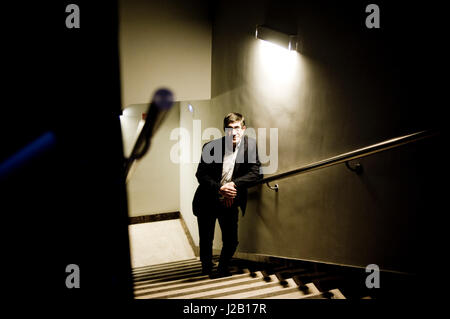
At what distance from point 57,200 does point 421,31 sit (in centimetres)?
186

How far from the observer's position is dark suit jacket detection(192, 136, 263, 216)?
3.37 m

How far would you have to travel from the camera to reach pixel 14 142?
1.04 m

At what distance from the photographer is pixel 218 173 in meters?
3.50

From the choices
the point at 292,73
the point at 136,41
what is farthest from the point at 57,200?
the point at 136,41

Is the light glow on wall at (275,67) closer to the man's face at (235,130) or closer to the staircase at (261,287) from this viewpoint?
the man's face at (235,130)

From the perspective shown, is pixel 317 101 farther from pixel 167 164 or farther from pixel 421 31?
pixel 167 164

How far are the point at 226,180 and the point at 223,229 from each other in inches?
20.4

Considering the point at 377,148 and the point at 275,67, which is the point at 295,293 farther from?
the point at 275,67

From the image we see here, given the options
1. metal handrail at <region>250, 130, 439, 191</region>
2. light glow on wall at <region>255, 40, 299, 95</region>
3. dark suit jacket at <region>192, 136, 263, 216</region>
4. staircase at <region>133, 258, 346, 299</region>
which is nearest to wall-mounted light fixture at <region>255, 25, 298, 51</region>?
light glow on wall at <region>255, 40, 299, 95</region>

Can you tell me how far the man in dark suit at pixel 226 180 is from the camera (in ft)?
10.9

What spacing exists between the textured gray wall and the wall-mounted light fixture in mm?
84

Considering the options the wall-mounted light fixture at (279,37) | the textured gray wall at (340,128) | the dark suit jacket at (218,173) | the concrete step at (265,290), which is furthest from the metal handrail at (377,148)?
the wall-mounted light fixture at (279,37)

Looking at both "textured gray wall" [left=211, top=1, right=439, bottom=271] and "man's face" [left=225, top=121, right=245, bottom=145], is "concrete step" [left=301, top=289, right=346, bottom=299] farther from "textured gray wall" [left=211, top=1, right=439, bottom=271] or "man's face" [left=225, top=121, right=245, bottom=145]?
"man's face" [left=225, top=121, right=245, bottom=145]
